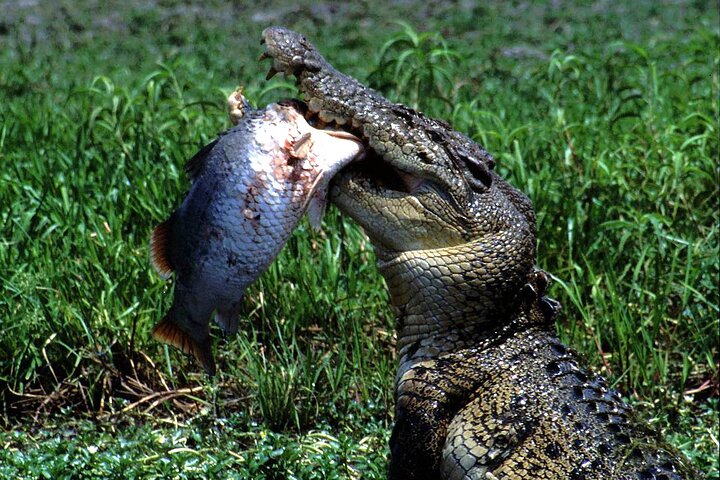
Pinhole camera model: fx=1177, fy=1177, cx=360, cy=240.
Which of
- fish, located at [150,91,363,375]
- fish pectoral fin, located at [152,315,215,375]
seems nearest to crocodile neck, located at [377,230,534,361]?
fish, located at [150,91,363,375]

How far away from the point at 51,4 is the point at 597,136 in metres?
6.58

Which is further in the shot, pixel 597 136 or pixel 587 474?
pixel 597 136

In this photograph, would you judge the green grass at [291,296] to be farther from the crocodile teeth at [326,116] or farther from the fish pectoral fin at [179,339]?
the crocodile teeth at [326,116]

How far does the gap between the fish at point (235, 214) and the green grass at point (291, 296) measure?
0.81 meters

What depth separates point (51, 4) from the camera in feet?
35.7

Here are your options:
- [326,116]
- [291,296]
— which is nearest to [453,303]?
[326,116]

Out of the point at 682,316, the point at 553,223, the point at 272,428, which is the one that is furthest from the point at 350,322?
the point at 682,316

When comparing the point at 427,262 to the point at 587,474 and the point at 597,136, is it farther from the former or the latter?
the point at 597,136

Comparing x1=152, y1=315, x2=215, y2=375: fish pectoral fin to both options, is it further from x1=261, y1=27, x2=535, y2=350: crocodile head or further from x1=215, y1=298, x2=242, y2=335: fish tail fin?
x1=261, y1=27, x2=535, y2=350: crocodile head

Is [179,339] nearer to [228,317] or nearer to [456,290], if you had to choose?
[228,317]

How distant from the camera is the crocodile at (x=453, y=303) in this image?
320cm

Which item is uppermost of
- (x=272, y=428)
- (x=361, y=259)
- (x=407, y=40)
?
(x=407, y=40)

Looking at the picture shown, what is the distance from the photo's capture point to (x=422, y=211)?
10.9 feet

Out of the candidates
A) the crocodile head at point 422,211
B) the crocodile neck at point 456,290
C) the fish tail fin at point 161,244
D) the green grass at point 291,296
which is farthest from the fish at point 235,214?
the green grass at point 291,296
